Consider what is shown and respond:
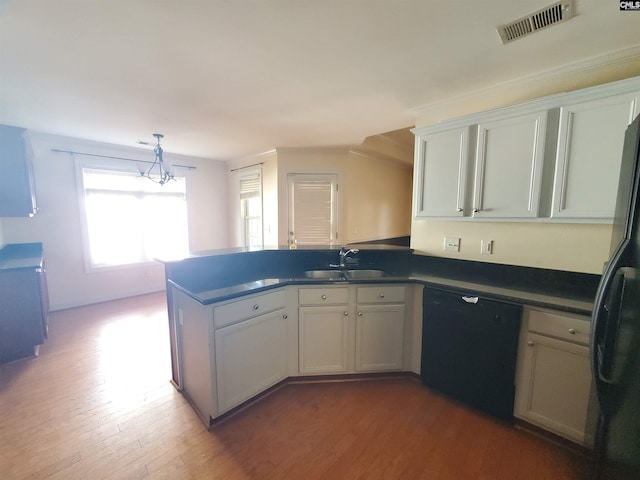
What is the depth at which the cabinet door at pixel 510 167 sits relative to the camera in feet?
5.65

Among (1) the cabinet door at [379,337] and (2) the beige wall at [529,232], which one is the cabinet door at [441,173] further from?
(1) the cabinet door at [379,337]

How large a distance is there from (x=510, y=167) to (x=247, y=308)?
84.2 inches

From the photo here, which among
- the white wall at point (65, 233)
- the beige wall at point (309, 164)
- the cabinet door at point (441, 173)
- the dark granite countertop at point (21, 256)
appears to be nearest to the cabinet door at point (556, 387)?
the cabinet door at point (441, 173)

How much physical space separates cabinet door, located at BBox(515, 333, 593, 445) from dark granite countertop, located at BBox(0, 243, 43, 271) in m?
4.18

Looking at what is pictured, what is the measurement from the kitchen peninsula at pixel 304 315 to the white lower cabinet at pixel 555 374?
1cm

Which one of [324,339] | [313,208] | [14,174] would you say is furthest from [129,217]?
[324,339]

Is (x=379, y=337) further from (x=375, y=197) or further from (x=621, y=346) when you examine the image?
(x=375, y=197)

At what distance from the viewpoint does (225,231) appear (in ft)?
18.0

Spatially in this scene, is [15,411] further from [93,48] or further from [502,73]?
[502,73]

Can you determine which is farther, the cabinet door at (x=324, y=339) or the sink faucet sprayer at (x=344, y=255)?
the sink faucet sprayer at (x=344, y=255)

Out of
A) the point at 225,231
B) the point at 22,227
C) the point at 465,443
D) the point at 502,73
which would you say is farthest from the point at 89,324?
the point at 502,73

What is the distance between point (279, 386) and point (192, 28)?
8.29 feet

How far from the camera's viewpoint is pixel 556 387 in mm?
1544

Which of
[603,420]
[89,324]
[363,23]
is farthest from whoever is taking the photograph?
[89,324]
